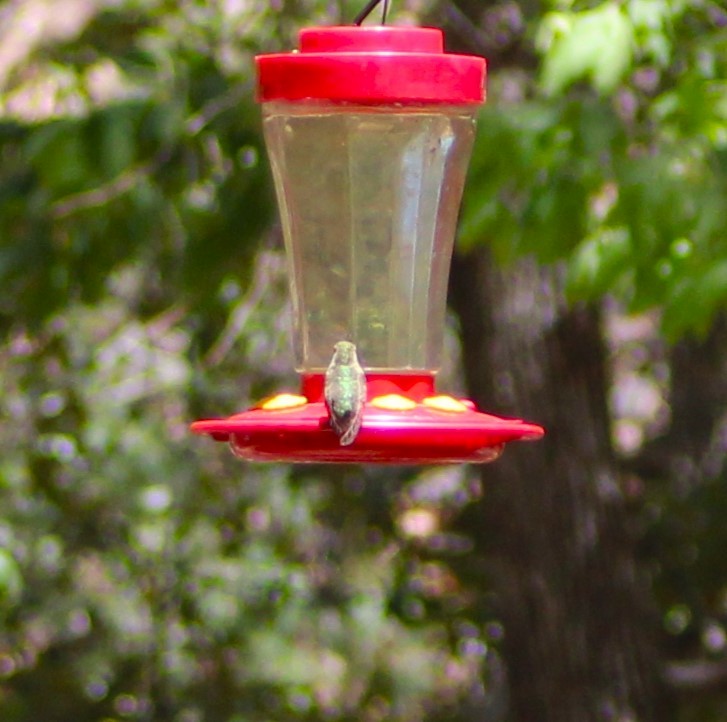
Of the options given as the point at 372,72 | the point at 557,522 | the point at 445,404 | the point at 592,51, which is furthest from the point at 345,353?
the point at 557,522

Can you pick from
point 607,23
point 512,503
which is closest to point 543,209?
point 607,23

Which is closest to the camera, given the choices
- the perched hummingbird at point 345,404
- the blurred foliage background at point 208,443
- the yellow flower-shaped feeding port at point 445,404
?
the perched hummingbird at point 345,404

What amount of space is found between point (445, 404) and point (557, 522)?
4.02m

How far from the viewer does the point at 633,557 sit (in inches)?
273

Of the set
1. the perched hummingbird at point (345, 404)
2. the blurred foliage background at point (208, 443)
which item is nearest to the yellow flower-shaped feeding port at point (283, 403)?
the perched hummingbird at point (345, 404)

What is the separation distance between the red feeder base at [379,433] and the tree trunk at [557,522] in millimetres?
3735

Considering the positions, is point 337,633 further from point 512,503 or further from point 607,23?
point 607,23

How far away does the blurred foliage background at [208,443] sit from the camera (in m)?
5.02

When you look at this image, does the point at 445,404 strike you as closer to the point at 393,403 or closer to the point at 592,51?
the point at 393,403

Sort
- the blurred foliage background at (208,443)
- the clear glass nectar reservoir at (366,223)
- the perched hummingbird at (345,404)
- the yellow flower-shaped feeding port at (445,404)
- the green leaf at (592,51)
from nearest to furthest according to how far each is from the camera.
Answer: the perched hummingbird at (345,404), the yellow flower-shaped feeding port at (445,404), the clear glass nectar reservoir at (366,223), the green leaf at (592,51), the blurred foliage background at (208,443)

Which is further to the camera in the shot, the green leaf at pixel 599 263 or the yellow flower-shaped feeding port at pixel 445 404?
the green leaf at pixel 599 263

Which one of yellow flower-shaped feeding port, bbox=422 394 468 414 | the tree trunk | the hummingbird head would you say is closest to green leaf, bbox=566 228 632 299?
Answer: yellow flower-shaped feeding port, bbox=422 394 468 414

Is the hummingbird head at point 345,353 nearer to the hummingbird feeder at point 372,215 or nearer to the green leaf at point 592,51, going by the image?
the hummingbird feeder at point 372,215

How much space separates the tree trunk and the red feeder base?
373 centimetres
